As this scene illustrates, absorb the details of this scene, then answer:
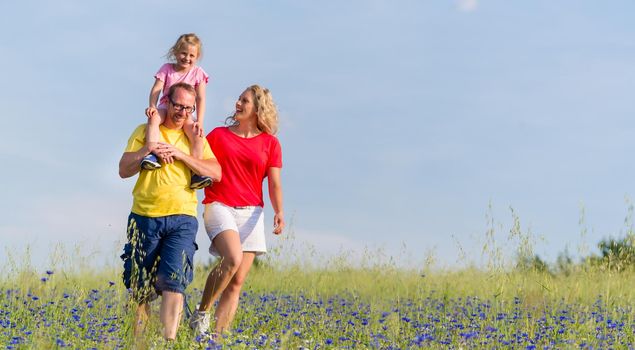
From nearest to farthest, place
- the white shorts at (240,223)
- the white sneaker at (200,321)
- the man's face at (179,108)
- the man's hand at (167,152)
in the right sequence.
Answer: the man's hand at (167,152) < the man's face at (179,108) < the white shorts at (240,223) < the white sneaker at (200,321)

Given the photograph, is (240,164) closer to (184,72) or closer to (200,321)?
(184,72)

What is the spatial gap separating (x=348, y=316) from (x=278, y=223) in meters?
1.64

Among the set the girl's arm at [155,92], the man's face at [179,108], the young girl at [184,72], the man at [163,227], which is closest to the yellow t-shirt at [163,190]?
the man at [163,227]

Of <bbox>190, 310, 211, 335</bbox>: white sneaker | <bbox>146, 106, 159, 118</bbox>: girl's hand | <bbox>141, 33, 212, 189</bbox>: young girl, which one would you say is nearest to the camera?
<bbox>146, 106, 159, 118</bbox>: girl's hand

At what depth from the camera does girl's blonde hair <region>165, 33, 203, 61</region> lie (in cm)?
741

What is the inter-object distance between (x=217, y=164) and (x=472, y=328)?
264 cm

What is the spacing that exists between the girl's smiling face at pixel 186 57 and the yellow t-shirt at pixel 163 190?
1434 mm

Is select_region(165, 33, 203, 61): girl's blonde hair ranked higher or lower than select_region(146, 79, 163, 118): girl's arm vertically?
higher

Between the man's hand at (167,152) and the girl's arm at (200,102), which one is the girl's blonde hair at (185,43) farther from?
the man's hand at (167,152)

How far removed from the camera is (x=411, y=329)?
691 cm

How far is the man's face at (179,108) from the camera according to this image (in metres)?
6.08

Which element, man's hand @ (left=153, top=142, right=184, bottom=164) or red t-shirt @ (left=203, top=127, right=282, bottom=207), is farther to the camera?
red t-shirt @ (left=203, top=127, right=282, bottom=207)

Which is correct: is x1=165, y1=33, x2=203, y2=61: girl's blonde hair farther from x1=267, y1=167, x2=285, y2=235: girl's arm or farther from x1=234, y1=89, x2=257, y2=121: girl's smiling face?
x1=267, y1=167, x2=285, y2=235: girl's arm

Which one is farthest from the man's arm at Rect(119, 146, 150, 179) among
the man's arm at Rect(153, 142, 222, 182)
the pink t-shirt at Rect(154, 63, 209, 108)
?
the pink t-shirt at Rect(154, 63, 209, 108)
